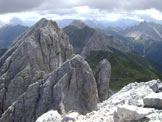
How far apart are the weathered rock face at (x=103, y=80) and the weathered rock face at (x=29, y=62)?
1295 cm

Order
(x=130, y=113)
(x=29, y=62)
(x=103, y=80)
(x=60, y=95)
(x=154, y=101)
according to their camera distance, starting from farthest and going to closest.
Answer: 1. (x=103, y=80)
2. (x=29, y=62)
3. (x=60, y=95)
4. (x=154, y=101)
5. (x=130, y=113)

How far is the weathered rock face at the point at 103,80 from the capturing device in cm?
6425

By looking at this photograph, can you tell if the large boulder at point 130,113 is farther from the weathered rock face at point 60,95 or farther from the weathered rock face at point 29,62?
the weathered rock face at point 29,62

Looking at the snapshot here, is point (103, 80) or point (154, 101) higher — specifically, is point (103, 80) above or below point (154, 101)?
below

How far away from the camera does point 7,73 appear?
5878 cm

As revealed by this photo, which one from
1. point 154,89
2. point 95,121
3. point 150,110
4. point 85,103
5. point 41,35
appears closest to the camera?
point 150,110

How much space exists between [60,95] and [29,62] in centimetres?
2014

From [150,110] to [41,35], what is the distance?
169 feet

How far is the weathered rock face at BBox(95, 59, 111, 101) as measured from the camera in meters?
64.2

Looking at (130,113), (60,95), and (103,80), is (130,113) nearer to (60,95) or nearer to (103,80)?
(60,95)

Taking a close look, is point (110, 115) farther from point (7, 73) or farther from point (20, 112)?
point (7, 73)

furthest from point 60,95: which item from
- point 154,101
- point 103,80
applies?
point 154,101

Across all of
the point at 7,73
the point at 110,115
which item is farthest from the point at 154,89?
the point at 7,73

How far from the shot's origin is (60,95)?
43719 mm
